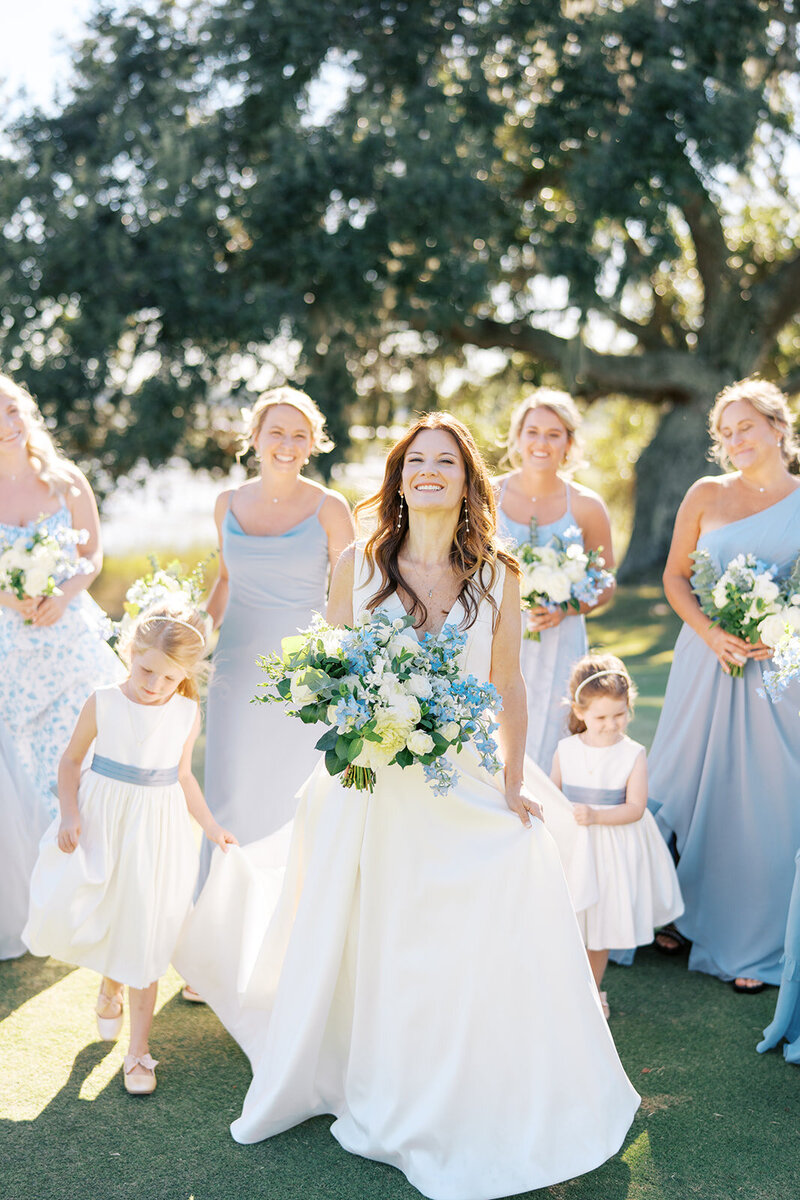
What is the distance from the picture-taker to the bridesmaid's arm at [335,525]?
5.16 metres

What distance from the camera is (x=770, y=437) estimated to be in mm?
5105

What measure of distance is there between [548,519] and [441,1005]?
9.35ft

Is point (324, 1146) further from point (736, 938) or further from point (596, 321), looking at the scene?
point (596, 321)

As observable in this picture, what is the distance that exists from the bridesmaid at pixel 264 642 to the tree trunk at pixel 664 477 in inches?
575

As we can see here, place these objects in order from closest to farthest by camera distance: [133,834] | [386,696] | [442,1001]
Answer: [386,696] < [442,1001] < [133,834]

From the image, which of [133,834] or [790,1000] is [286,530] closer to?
[133,834]

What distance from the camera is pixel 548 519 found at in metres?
5.67

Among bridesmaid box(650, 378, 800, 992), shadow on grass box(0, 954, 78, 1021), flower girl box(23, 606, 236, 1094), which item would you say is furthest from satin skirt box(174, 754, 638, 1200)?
bridesmaid box(650, 378, 800, 992)

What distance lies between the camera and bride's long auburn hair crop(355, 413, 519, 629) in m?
3.67

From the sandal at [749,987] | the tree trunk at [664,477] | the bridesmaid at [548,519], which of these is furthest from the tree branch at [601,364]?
the sandal at [749,987]

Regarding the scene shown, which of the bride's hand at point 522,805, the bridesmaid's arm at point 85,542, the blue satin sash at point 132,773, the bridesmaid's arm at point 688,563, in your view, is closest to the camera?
the bride's hand at point 522,805

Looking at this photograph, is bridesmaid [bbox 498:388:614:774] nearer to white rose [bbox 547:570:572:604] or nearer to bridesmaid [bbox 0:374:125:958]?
white rose [bbox 547:570:572:604]

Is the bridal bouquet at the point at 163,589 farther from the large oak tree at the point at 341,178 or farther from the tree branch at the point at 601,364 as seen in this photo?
the tree branch at the point at 601,364

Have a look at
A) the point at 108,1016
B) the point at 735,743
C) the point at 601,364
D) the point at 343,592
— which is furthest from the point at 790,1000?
the point at 601,364
